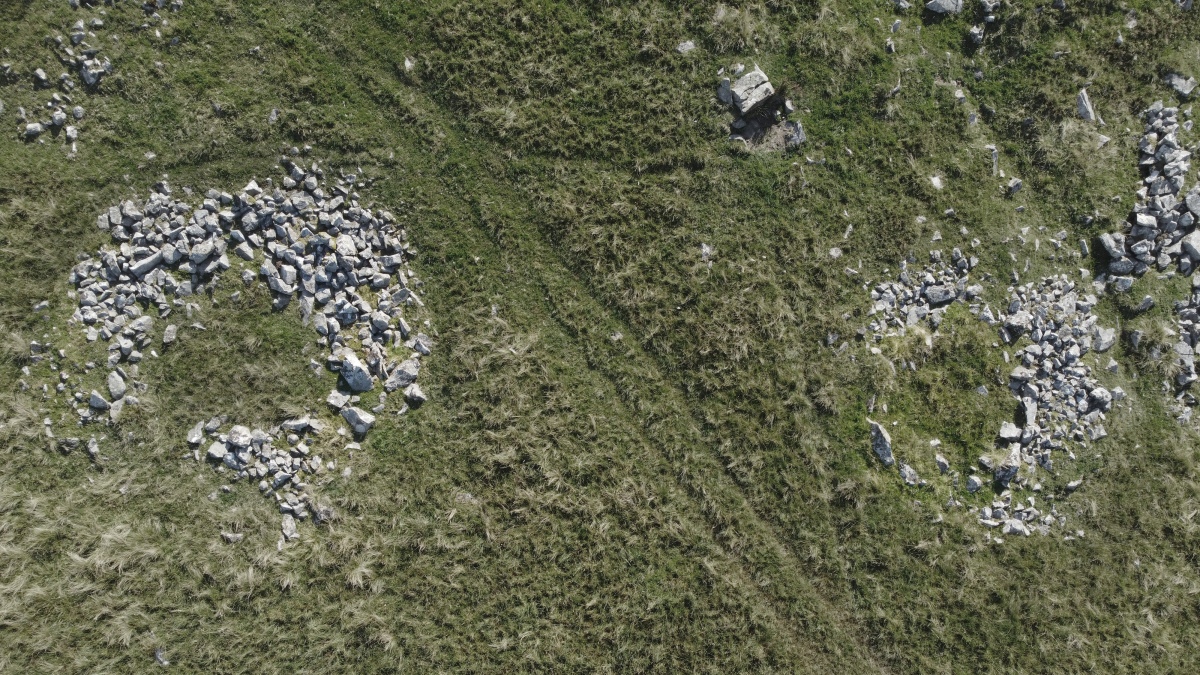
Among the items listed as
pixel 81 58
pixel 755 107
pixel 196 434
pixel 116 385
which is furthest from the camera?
pixel 755 107

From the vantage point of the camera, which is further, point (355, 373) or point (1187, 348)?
point (1187, 348)

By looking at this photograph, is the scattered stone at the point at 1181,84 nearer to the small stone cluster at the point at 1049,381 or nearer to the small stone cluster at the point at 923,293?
the small stone cluster at the point at 1049,381

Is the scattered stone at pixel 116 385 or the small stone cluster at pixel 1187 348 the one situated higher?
the scattered stone at pixel 116 385

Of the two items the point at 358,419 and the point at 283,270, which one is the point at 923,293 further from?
the point at 283,270

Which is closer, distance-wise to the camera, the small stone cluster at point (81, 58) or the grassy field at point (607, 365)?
the grassy field at point (607, 365)

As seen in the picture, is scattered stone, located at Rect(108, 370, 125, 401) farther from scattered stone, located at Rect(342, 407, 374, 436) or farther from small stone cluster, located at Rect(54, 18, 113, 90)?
small stone cluster, located at Rect(54, 18, 113, 90)

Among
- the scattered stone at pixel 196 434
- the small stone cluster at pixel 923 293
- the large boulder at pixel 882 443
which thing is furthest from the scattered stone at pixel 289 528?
the small stone cluster at pixel 923 293

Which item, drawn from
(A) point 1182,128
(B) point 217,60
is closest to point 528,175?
(B) point 217,60

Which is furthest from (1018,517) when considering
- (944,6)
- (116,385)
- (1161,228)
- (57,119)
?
(57,119)
